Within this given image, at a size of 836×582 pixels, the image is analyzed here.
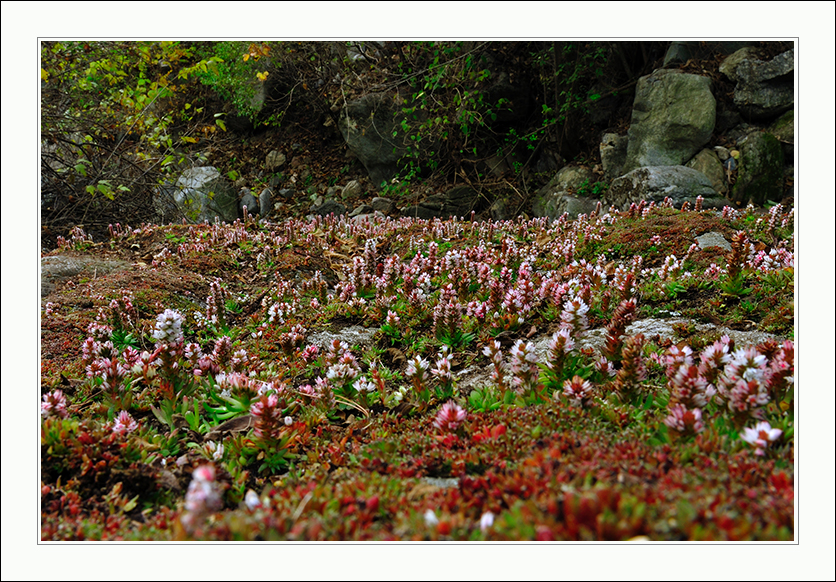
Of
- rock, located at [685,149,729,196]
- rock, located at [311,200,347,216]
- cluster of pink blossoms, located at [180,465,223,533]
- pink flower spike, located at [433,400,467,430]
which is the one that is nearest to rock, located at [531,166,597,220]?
rock, located at [685,149,729,196]

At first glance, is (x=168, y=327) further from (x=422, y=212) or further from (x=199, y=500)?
(x=422, y=212)

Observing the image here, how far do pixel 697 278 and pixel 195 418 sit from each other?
201 inches

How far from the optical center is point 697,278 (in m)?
5.00

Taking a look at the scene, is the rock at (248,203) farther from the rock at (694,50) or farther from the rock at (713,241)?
the rock at (713,241)

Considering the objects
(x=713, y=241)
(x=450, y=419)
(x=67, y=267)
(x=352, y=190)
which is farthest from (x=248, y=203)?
(x=450, y=419)

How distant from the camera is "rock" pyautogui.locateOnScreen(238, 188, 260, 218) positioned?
19.6 m

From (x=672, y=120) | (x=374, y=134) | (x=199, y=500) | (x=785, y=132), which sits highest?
(x=374, y=134)

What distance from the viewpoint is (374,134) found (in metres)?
18.0

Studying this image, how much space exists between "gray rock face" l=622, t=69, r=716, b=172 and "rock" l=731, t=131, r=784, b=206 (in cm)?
149

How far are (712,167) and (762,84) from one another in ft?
9.82

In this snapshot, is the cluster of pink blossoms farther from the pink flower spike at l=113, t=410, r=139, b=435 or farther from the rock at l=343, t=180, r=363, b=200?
the rock at l=343, t=180, r=363, b=200

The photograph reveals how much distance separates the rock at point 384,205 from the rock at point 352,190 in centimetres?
183

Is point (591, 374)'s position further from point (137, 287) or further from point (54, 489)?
point (137, 287)

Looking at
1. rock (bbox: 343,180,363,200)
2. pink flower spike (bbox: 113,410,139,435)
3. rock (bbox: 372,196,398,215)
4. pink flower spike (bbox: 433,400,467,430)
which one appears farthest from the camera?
rock (bbox: 343,180,363,200)
